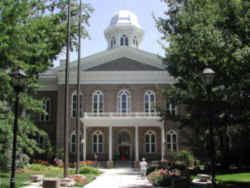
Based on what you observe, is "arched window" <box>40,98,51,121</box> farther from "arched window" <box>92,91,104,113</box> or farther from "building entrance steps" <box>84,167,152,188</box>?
"building entrance steps" <box>84,167,152,188</box>

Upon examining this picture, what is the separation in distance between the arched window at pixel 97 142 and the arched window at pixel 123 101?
145 inches

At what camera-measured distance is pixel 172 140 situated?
112ft

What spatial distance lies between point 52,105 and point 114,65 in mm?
9405

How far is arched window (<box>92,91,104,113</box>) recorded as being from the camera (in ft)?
113

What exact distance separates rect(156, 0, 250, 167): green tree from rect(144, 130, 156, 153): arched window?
1825 centimetres

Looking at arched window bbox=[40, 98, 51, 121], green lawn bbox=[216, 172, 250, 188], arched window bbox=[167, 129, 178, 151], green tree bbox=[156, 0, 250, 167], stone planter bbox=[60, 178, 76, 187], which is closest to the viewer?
green tree bbox=[156, 0, 250, 167]

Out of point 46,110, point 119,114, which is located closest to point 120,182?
point 119,114

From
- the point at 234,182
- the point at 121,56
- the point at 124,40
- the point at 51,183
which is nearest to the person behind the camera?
the point at 51,183

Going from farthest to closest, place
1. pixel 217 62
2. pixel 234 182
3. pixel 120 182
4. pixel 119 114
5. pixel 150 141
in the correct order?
1. pixel 150 141
2. pixel 119 114
3. pixel 120 182
4. pixel 234 182
5. pixel 217 62

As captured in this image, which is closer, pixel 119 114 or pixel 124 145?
pixel 119 114

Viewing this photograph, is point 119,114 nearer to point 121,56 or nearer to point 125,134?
point 125,134

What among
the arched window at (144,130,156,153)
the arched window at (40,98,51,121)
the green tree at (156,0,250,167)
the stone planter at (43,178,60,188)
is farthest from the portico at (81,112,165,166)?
the stone planter at (43,178,60,188)

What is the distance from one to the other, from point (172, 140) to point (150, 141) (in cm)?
261

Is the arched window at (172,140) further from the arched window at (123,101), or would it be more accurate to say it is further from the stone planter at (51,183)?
the stone planter at (51,183)
